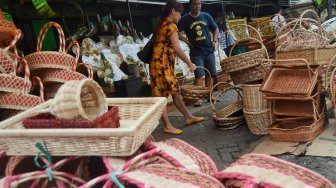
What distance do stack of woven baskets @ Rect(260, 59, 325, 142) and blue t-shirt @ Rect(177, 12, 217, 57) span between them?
215 cm

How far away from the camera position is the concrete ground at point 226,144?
321cm

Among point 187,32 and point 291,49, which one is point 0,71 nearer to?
point 291,49

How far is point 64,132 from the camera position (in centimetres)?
144

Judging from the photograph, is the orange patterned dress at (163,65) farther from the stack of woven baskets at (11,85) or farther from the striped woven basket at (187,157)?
the striped woven basket at (187,157)

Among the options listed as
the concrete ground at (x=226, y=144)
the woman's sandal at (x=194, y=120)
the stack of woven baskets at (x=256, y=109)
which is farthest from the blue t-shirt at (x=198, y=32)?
the stack of woven baskets at (x=256, y=109)

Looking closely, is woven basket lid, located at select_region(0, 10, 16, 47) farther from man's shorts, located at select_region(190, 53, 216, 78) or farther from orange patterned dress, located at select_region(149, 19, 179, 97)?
man's shorts, located at select_region(190, 53, 216, 78)

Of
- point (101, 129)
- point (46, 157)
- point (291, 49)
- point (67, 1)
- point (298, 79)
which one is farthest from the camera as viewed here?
point (67, 1)

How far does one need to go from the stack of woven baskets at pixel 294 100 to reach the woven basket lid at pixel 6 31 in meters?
2.67

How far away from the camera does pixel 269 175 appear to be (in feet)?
4.48

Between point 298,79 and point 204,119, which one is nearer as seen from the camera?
point 298,79

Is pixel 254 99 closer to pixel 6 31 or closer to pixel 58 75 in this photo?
pixel 58 75

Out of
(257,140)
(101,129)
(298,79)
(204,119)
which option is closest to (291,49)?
(298,79)

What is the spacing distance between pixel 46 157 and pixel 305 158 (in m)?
2.66

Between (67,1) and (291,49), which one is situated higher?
(67,1)
